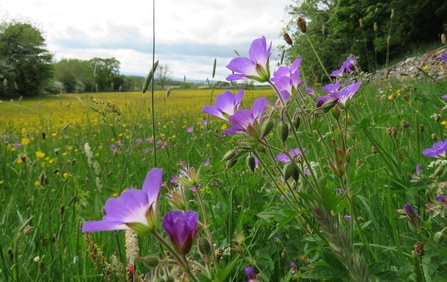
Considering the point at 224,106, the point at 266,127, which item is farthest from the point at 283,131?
the point at 224,106

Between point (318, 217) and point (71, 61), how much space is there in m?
62.7

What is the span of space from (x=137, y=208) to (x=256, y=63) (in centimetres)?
56

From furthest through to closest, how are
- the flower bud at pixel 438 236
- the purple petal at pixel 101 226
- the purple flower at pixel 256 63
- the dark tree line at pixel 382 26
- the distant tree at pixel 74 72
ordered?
the distant tree at pixel 74 72, the dark tree line at pixel 382 26, the purple flower at pixel 256 63, the flower bud at pixel 438 236, the purple petal at pixel 101 226

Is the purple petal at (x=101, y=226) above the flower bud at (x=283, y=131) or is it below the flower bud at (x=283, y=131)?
below

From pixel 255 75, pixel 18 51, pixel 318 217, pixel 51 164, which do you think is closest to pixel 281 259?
pixel 255 75

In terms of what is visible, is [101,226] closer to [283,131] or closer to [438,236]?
[283,131]

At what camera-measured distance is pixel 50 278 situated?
140cm

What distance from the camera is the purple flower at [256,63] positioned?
96cm

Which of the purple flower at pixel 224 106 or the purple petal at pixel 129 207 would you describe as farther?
the purple flower at pixel 224 106

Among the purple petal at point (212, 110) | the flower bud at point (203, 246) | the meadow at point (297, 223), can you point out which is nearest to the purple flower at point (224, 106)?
the purple petal at point (212, 110)

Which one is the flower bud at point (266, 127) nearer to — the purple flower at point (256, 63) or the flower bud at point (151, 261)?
the purple flower at point (256, 63)

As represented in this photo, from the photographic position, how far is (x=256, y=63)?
0.98m

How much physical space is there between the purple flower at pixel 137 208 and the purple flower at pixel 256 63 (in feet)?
1.66

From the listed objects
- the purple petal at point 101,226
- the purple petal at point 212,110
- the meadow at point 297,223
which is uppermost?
the purple petal at point 212,110
